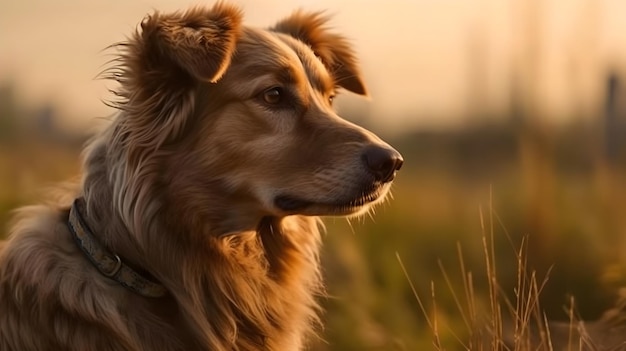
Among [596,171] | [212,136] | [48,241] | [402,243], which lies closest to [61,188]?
[48,241]

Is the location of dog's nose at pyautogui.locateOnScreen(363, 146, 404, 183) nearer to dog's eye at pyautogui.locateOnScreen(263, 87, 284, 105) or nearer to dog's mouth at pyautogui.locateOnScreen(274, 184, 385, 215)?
dog's mouth at pyautogui.locateOnScreen(274, 184, 385, 215)

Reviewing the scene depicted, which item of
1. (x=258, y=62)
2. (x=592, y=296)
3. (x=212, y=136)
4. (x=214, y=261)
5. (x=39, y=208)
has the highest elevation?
(x=258, y=62)

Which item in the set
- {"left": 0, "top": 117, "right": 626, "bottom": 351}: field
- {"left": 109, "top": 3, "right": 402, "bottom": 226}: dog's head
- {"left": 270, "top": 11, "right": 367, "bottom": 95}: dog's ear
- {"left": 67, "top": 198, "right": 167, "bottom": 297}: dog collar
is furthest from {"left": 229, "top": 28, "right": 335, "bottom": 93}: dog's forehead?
{"left": 0, "top": 117, "right": 626, "bottom": 351}: field

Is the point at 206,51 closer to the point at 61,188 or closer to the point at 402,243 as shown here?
the point at 61,188

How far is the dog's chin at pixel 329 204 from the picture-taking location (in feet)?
9.76

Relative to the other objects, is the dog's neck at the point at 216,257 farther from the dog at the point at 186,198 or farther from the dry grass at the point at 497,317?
the dry grass at the point at 497,317

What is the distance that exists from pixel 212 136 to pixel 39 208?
0.65m

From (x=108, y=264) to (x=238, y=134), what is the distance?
610 mm

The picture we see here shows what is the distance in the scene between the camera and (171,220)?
297cm

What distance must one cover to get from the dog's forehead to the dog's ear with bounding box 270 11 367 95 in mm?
321

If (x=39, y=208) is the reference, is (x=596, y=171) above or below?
below

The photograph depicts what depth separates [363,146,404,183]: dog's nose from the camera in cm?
290

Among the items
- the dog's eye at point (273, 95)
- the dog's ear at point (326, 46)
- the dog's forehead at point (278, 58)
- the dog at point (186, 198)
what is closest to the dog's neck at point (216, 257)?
the dog at point (186, 198)

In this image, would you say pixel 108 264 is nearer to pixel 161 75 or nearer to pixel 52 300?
pixel 52 300
